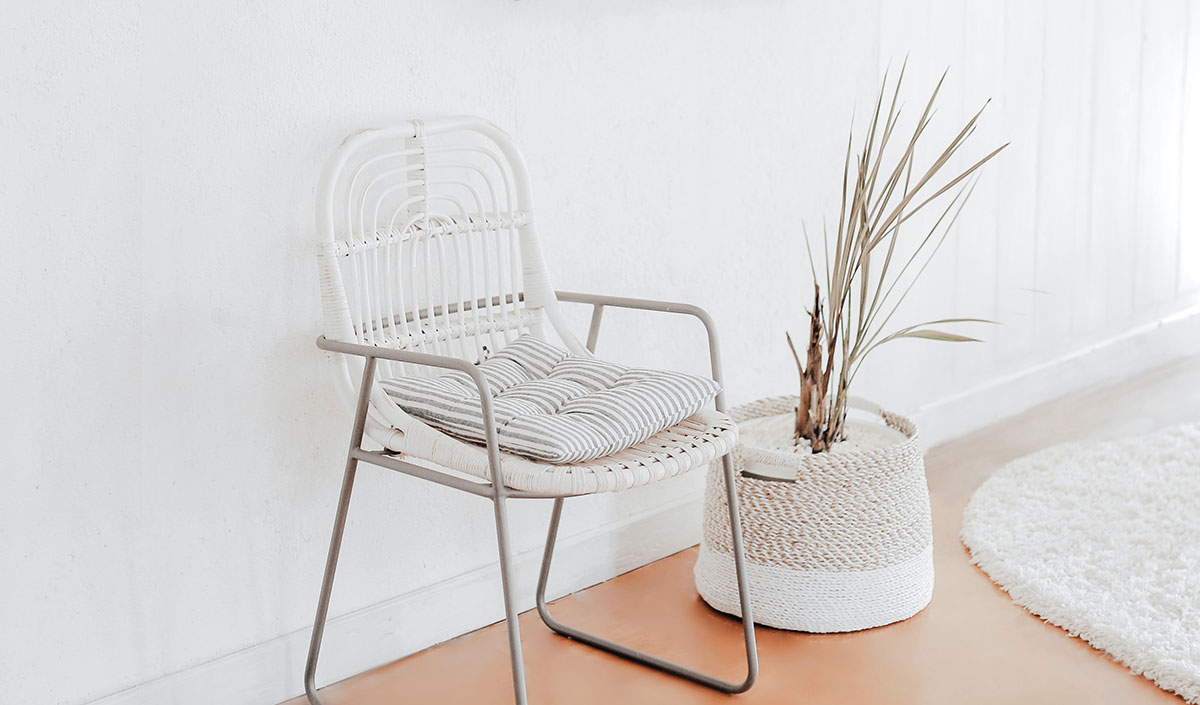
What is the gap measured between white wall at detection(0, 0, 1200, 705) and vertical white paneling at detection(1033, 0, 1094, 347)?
0.85 m

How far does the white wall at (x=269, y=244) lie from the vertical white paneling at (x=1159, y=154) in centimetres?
146

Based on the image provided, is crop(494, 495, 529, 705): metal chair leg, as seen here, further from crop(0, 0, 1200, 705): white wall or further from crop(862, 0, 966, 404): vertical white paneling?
crop(862, 0, 966, 404): vertical white paneling

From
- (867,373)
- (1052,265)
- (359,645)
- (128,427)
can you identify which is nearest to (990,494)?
(867,373)

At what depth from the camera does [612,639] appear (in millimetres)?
2018

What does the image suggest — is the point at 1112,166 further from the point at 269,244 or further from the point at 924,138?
the point at 269,244

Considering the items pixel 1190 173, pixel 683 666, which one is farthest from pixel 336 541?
pixel 1190 173

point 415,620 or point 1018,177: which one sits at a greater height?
point 1018,177

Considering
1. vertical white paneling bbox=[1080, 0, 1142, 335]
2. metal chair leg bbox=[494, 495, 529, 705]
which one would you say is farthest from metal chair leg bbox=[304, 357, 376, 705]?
vertical white paneling bbox=[1080, 0, 1142, 335]

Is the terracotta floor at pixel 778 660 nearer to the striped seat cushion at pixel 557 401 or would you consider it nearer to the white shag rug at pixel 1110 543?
the white shag rug at pixel 1110 543

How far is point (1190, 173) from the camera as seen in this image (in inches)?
158

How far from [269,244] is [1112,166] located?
288 centimetres

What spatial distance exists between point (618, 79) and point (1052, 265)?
1.87 meters

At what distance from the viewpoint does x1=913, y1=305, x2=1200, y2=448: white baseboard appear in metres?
3.07

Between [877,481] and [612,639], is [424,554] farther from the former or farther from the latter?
[877,481]
